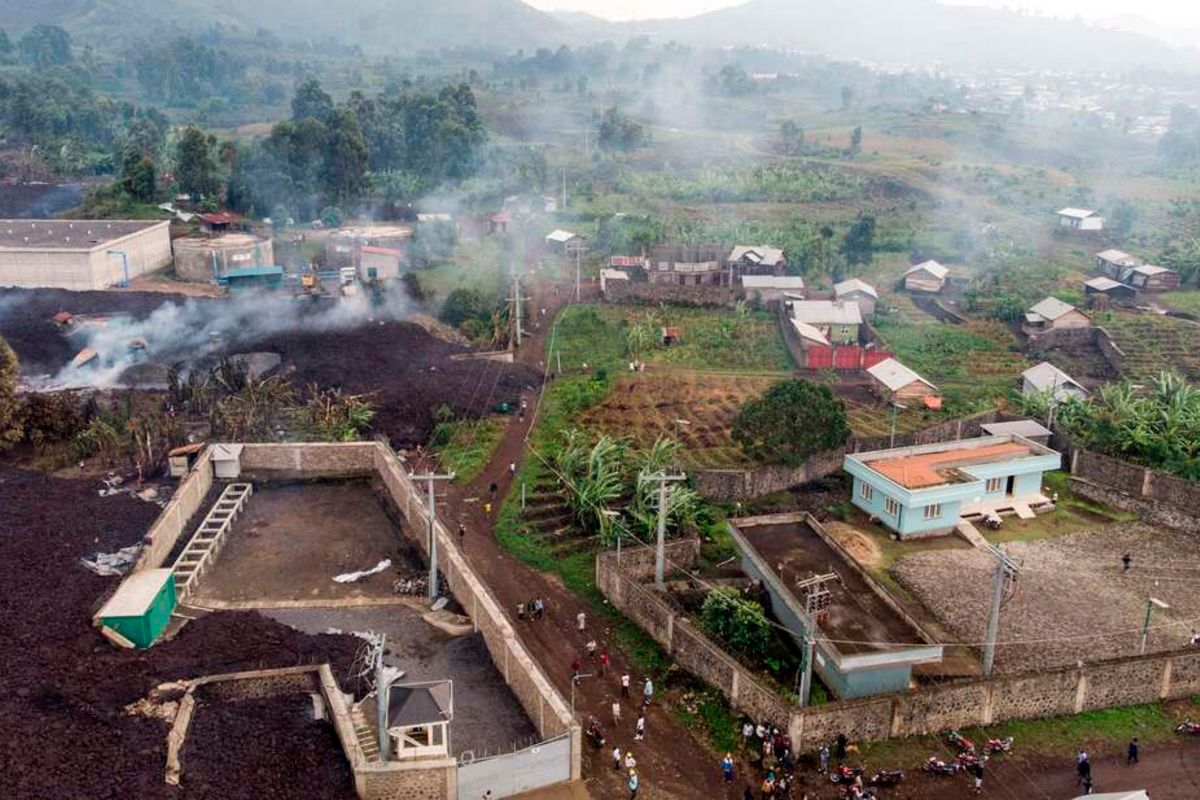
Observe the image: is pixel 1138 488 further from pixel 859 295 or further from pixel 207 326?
pixel 207 326

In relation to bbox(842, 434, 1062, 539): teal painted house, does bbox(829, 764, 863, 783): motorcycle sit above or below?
below

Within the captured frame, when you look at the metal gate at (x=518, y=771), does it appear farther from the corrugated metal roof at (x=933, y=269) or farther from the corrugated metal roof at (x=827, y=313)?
the corrugated metal roof at (x=933, y=269)

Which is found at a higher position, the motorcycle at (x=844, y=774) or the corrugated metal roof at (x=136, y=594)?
the corrugated metal roof at (x=136, y=594)

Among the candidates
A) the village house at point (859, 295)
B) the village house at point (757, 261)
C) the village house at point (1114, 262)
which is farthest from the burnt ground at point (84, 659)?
the village house at point (1114, 262)

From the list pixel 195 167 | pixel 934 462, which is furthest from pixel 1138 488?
pixel 195 167

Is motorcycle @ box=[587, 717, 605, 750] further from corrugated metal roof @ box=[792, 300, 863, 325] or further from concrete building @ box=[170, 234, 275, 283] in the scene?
concrete building @ box=[170, 234, 275, 283]

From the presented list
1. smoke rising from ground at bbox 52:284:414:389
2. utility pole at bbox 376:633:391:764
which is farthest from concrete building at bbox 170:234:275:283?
utility pole at bbox 376:633:391:764
